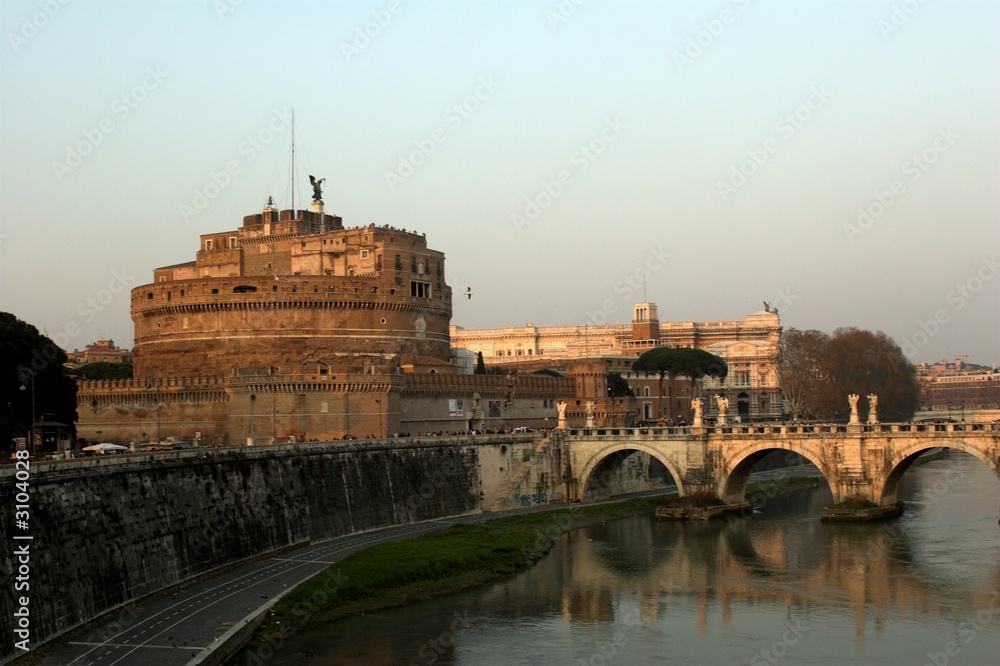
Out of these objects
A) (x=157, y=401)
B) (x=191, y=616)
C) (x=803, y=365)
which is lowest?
(x=191, y=616)

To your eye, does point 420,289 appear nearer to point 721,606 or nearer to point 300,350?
point 300,350

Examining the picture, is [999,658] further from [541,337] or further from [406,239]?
[541,337]

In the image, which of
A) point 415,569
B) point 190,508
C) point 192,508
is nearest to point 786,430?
point 415,569

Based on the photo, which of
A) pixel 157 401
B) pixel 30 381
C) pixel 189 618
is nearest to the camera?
pixel 189 618

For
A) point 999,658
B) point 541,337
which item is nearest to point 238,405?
point 999,658

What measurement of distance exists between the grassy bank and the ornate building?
202 ft

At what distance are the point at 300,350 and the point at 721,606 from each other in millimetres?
46531

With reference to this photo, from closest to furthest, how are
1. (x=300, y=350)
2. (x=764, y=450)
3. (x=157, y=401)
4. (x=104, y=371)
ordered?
(x=764, y=450)
(x=157, y=401)
(x=300, y=350)
(x=104, y=371)

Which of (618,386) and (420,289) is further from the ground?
(420,289)

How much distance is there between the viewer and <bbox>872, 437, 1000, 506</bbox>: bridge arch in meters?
65.0

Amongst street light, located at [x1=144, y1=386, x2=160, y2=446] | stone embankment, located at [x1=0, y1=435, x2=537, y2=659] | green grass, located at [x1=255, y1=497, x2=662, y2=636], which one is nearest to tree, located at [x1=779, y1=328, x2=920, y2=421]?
stone embankment, located at [x1=0, y1=435, x2=537, y2=659]

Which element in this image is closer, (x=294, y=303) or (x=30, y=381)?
(x=30, y=381)

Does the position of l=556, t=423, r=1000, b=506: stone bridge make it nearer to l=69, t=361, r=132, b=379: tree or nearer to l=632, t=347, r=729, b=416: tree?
l=632, t=347, r=729, b=416: tree

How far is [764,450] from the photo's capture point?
241ft
